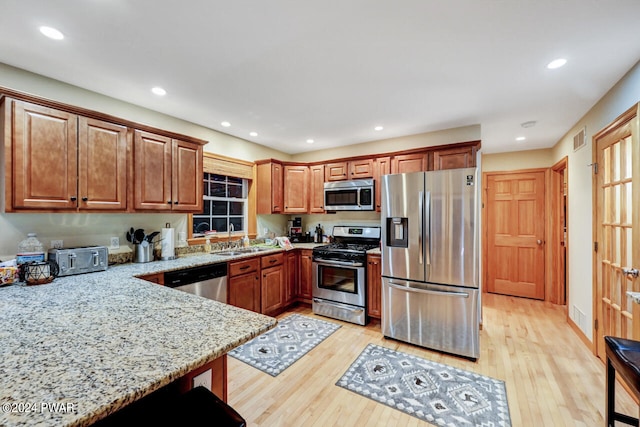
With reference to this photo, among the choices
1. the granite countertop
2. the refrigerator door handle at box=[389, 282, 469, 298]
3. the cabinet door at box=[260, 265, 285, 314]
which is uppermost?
the granite countertop

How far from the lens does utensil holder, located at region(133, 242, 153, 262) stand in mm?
2713

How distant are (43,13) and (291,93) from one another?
66.4 inches

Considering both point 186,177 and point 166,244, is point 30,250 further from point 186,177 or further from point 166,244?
point 186,177

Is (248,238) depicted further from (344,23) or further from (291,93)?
(344,23)

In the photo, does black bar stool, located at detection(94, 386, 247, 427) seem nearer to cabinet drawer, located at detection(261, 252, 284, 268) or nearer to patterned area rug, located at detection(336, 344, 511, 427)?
patterned area rug, located at detection(336, 344, 511, 427)

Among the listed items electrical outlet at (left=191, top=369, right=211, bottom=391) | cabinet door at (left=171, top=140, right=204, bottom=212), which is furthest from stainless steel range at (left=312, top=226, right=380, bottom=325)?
electrical outlet at (left=191, top=369, right=211, bottom=391)

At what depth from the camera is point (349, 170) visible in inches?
159

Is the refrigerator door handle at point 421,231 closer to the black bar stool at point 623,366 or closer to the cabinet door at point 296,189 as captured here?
the black bar stool at point 623,366

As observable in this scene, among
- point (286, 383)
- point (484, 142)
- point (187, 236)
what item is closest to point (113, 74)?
point (187, 236)

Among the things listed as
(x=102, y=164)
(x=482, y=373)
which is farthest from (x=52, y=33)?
(x=482, y=373)

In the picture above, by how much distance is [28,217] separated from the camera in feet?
7.23

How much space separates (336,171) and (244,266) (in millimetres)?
1962

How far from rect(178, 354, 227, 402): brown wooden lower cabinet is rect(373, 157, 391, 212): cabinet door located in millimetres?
2932

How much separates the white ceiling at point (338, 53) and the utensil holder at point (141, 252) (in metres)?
1.48
